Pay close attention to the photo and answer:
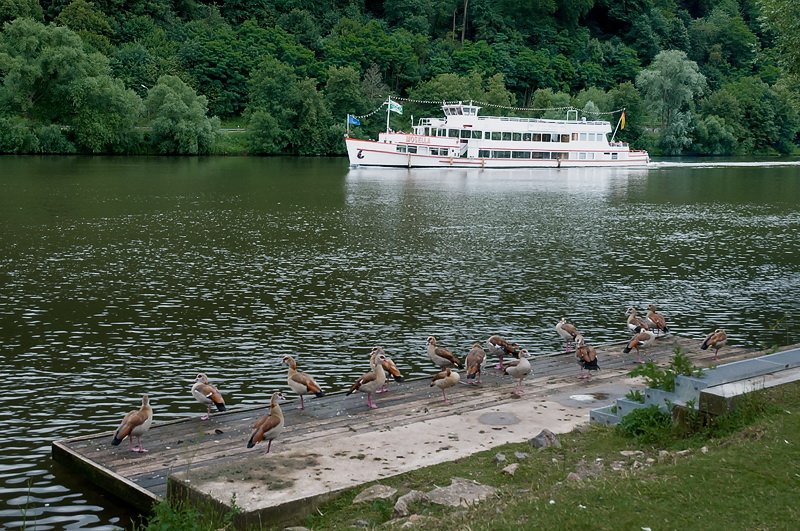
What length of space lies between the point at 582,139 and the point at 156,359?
82604 mm

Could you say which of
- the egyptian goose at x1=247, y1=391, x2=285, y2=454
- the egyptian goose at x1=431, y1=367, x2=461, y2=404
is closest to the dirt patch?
the egyptian goose at x1=247, y1=391, x2=285, y2=454

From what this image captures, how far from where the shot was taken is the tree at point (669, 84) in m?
119

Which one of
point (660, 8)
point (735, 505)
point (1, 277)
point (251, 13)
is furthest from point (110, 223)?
point (660, 8)

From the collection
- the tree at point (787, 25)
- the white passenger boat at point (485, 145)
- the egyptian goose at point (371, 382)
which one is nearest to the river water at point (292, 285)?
the egyptian goose at point (371, 382)

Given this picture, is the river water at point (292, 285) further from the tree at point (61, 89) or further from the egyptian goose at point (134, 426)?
the tree at point (61, 89)

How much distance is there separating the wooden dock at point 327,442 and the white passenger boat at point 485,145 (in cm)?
7133

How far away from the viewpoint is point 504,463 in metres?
11.5

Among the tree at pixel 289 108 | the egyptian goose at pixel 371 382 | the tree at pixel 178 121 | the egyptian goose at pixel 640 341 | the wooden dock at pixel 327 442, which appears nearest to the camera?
the wooden dock at pixel 327 442

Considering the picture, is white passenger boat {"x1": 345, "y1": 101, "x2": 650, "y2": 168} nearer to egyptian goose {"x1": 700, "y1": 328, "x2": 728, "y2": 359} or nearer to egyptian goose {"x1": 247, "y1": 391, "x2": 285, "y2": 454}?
egyptian goose {"x1": 700, "y1": 328, "x2": 728, "y2": 359}

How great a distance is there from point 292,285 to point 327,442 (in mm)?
15249

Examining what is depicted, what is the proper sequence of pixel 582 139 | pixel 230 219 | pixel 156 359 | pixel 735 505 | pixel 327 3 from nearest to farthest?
pixel 735 505 < pixel 156 359 < pixel 230 219 < pixel 582 139 < pixel 327 3

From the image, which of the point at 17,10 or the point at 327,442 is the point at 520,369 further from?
the point at 17,10

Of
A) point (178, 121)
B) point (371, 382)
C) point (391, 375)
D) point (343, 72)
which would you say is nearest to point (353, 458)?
point (371, 382)

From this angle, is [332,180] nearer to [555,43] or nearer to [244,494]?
[244,494]
